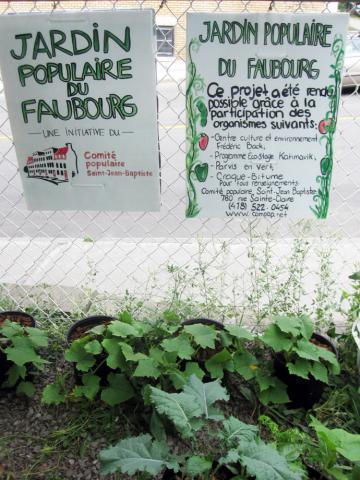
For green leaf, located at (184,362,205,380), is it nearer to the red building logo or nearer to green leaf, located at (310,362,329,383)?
green leaf, located at (310,362,329,383)

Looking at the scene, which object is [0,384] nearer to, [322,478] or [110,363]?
[110,363]

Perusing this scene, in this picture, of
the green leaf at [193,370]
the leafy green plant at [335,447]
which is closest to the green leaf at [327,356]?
the leafy green plant at [335,447]

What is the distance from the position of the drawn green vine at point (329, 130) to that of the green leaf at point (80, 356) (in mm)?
1329

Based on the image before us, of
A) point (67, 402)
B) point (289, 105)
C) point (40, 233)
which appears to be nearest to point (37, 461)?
point (67, 402)

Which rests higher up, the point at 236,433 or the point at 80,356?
the point at 236,433

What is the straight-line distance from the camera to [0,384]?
7.52 feet

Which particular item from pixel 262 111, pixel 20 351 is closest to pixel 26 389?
pixel 20 351

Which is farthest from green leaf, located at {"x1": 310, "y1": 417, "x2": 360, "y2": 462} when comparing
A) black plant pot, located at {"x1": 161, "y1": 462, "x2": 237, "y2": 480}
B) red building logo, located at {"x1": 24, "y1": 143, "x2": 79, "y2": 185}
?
red building logo, located at {"x1": 24, "y1": 143, "x2": 79, "y2": 185}

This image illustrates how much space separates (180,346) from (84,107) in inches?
47.1

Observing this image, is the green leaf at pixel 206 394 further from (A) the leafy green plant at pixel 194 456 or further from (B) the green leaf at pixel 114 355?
(B) the green leaf at pixel 114 355

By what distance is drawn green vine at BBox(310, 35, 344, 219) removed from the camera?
1968mm

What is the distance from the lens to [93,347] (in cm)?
210

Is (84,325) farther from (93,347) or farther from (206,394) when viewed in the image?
(206,394)

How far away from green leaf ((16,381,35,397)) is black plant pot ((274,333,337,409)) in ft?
3.98
